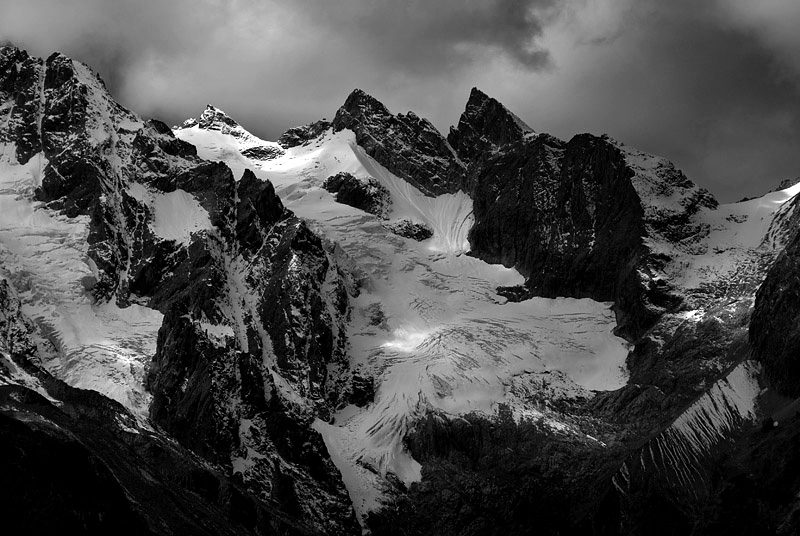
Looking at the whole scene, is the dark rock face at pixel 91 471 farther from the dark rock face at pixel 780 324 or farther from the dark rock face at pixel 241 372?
the dark rock face at pixel 780 324

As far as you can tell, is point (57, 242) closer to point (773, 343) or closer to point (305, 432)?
point (305, 432)

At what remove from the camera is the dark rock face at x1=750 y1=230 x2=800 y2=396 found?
16312 centimetres

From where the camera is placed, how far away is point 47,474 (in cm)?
9119

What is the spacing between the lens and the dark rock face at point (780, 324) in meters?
163

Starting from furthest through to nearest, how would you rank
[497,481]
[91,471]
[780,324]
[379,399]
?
[379,399] → [497,481] → [780,324] → [91,471]

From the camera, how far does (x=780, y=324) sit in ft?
550

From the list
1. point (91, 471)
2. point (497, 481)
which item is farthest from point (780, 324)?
point (91, 471)

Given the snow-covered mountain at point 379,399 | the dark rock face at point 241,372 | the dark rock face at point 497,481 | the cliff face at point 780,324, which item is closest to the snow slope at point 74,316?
the snow-covered mountain at point 379,399

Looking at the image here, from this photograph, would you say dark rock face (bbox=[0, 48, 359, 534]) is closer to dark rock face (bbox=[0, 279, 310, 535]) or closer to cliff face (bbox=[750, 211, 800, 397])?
dark rock face (bbox=[0, 279, 310, 535])

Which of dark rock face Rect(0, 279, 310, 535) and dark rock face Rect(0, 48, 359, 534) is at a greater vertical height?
dark rock face Rect(0, 48, 359, 534)

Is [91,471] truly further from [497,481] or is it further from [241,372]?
[497,481]

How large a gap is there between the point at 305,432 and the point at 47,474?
80059mm

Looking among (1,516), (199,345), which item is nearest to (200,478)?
(199,345)

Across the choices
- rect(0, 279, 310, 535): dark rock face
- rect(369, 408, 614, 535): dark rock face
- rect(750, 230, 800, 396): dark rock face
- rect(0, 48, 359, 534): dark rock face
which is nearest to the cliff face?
rect(750, 230, 800, 396): dark rock face
